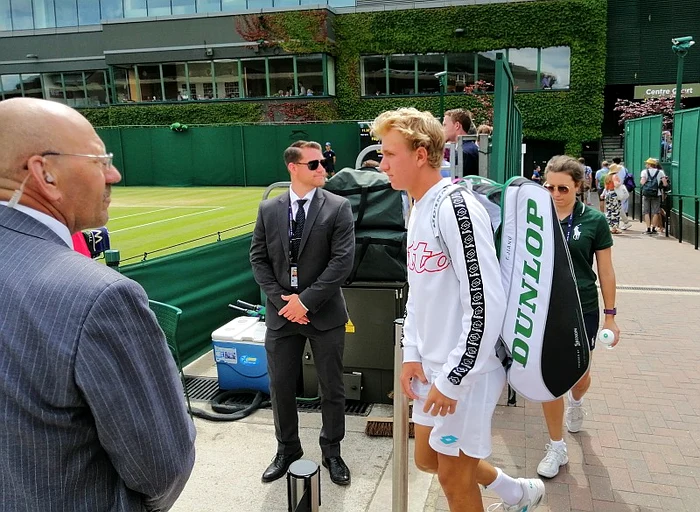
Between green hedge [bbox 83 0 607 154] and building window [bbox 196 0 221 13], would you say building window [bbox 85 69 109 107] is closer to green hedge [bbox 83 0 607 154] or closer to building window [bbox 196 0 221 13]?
green hedge [bbox 83 0 607 154]

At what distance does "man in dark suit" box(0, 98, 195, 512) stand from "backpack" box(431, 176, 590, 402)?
1.49 m

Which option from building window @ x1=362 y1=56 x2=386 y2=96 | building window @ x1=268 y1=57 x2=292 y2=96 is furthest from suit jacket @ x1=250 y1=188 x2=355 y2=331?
building window @ x1=268 y1=57 x2=292 y2=96

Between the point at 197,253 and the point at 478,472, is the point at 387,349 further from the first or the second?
the point at 197,253

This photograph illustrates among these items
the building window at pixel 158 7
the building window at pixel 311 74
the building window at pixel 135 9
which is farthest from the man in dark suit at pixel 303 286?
the building window at pixel 135 9

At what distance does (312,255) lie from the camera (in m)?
3.93

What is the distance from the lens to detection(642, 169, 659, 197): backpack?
50.8ft

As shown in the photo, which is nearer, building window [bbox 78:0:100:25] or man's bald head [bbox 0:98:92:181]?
man's bald head [bbox 0:98:92:181]

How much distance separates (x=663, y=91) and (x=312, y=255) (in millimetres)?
31397

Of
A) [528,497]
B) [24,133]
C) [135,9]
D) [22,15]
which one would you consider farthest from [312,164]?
[22,15]

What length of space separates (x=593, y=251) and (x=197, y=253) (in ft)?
13.2

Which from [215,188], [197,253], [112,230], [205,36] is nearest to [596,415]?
[197,253]

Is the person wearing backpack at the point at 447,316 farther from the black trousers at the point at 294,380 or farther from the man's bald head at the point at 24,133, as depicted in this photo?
the man's bald head at the point at 24,133

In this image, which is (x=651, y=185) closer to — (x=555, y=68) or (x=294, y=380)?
(x=294, y=380)

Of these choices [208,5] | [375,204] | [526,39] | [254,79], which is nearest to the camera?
[375,204]
